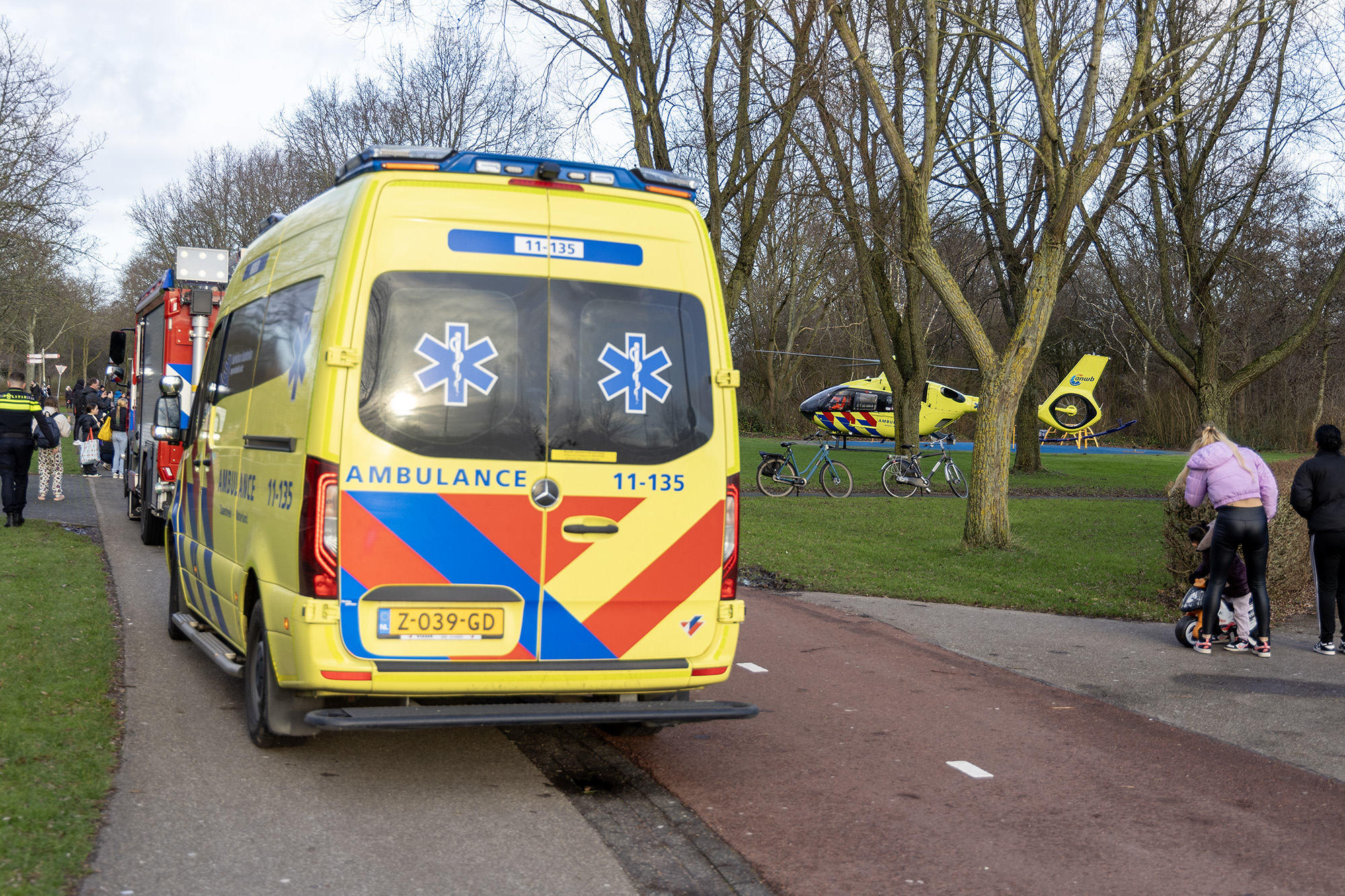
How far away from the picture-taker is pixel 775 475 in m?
23.7

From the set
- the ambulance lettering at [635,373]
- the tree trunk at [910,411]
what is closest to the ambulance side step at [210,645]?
the ambulance lettering at [635,373]

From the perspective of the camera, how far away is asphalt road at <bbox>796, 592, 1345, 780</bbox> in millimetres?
7008

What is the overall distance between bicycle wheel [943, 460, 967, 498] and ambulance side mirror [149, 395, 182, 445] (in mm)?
18773

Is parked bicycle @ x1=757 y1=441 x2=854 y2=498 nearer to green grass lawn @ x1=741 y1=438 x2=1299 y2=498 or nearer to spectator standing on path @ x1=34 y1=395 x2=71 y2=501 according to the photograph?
green grass lawn @ x1=741 y1=438 x2=1299 y2=498

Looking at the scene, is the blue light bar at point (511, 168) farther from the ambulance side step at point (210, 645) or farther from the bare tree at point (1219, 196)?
the bare tree at point (1219, 196)

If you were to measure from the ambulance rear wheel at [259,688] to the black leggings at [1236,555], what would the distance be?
262 inches

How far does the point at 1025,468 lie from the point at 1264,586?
22.8 meters

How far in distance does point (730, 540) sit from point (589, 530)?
71 cm

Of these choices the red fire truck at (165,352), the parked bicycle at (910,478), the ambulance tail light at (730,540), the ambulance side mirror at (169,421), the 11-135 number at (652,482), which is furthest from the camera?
the parked bicycle at (910,478)

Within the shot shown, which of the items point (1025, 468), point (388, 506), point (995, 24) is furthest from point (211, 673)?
point (1025, 468)

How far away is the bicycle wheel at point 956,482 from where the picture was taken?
25.0 metres

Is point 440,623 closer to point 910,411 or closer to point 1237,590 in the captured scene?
point 1237,590

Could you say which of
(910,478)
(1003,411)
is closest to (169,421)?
(1003,411)

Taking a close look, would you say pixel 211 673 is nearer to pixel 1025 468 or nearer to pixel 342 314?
pixel 342 314
